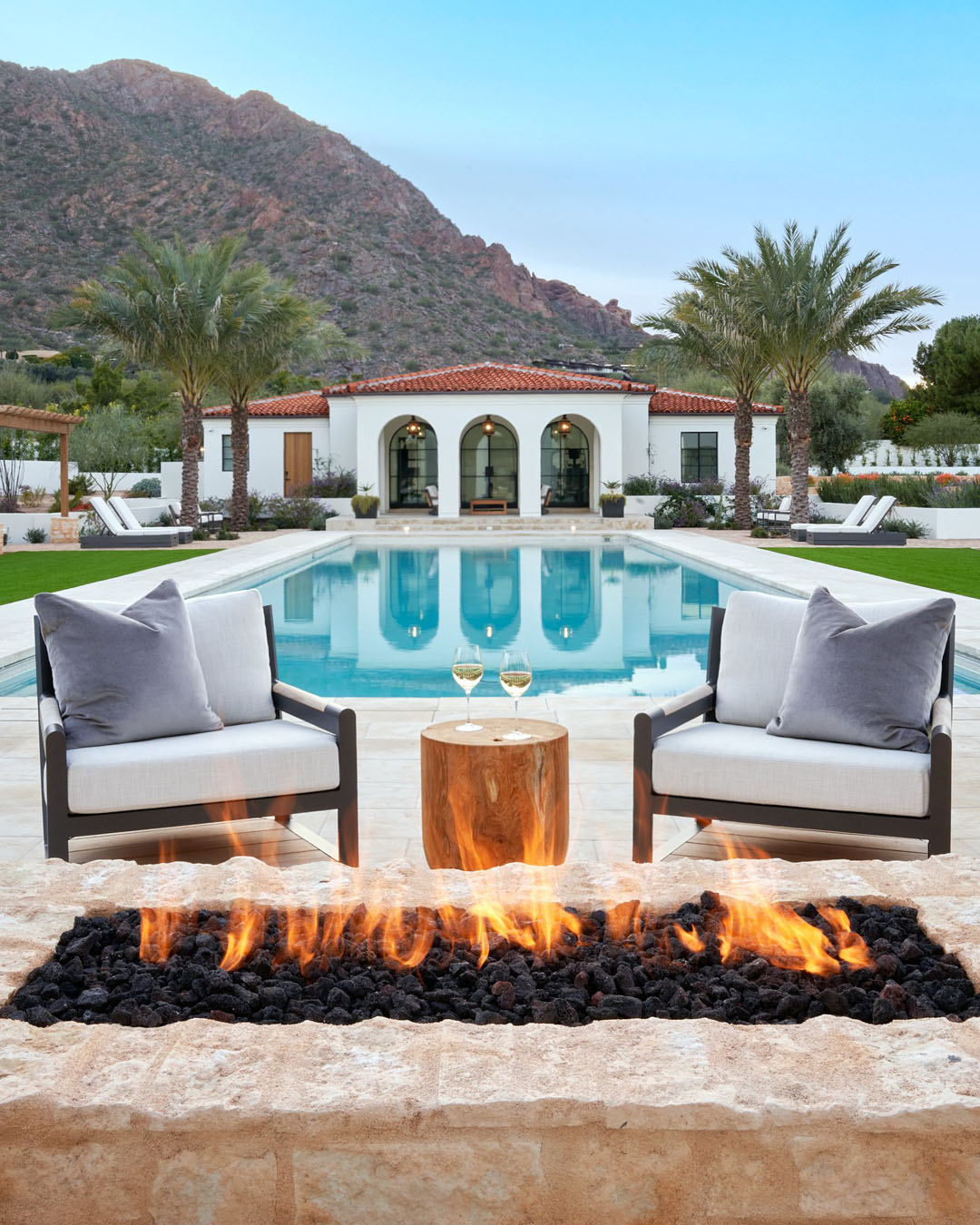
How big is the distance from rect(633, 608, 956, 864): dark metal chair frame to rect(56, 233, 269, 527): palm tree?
823 inches

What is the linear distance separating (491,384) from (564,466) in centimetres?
493

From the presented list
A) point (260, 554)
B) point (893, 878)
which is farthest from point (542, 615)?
point (893, 878)

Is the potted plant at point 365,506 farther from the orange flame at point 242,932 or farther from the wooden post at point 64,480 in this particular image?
the orange flame at point 242,932

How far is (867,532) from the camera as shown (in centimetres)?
2306

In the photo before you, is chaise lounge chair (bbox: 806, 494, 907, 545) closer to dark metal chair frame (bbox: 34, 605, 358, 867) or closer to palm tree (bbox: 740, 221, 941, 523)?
palm tree (bbox: 740, 221, 941, 523)

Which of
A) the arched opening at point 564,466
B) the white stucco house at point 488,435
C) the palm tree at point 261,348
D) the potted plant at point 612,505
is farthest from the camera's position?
the arched opening at point 564,466

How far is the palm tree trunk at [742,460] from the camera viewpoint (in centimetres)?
2709

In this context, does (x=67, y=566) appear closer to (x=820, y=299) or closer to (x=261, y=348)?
(x=261, y=348)

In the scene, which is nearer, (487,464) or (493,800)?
(493,800)

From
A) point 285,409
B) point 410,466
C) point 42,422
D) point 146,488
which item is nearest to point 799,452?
point 410,466

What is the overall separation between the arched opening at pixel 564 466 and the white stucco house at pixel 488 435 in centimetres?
3

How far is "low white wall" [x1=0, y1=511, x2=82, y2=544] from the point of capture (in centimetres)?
2352

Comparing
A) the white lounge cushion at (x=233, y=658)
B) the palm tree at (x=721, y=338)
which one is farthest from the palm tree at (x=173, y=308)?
the white lounge cushion at (x=233, y=658)

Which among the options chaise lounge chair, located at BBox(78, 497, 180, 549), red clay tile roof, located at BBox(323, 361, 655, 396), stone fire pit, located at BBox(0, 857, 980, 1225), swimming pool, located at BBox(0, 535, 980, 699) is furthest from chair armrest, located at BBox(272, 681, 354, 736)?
red clay tile roof, located at BBox(323, 361, 655, 396)
